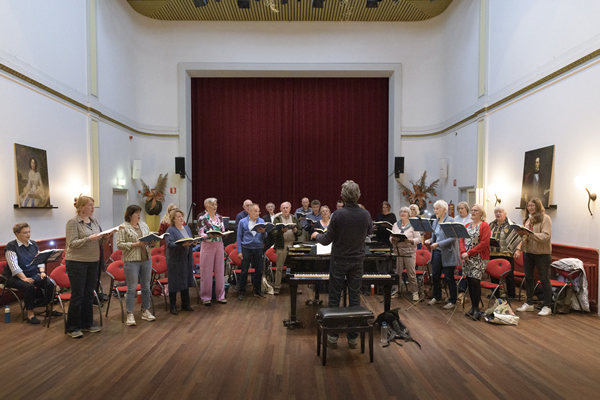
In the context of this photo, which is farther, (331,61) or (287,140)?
(287,140)

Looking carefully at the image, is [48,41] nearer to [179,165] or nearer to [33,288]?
[179,165]

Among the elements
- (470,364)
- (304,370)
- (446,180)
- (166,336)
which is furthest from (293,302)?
(446,180)

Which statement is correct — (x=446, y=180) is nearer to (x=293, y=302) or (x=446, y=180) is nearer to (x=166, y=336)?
(x=293, y=302)

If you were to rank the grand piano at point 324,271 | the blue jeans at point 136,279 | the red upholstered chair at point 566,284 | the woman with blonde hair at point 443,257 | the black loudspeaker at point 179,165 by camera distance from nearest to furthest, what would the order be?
the grand piano at point 324,271 < the blue jeans at point 136,279 < the red upholstered chair at point 566,284 < the woman with blonde hair at point 443,257 < the black loudspeaker at point 179,165

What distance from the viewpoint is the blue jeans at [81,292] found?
4.38 m

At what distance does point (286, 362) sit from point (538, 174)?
573cm

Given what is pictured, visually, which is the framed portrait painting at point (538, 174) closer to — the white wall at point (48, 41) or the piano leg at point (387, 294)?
the piano leg at point (387, 294)

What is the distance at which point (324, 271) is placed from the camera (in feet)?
15.8

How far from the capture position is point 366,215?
13.0 feet

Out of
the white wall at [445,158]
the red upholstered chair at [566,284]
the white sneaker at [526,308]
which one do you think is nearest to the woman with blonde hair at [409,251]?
the white sneaker at [526,308]

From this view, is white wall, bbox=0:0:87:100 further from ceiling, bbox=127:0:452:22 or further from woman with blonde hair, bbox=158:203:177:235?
woman with blonde hair, bbox=158:203:177:235

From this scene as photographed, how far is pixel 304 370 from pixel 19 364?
2859 mm

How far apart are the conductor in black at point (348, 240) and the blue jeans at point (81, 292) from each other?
2811 millimetres

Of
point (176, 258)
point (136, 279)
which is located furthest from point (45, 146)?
point (136, 279)
